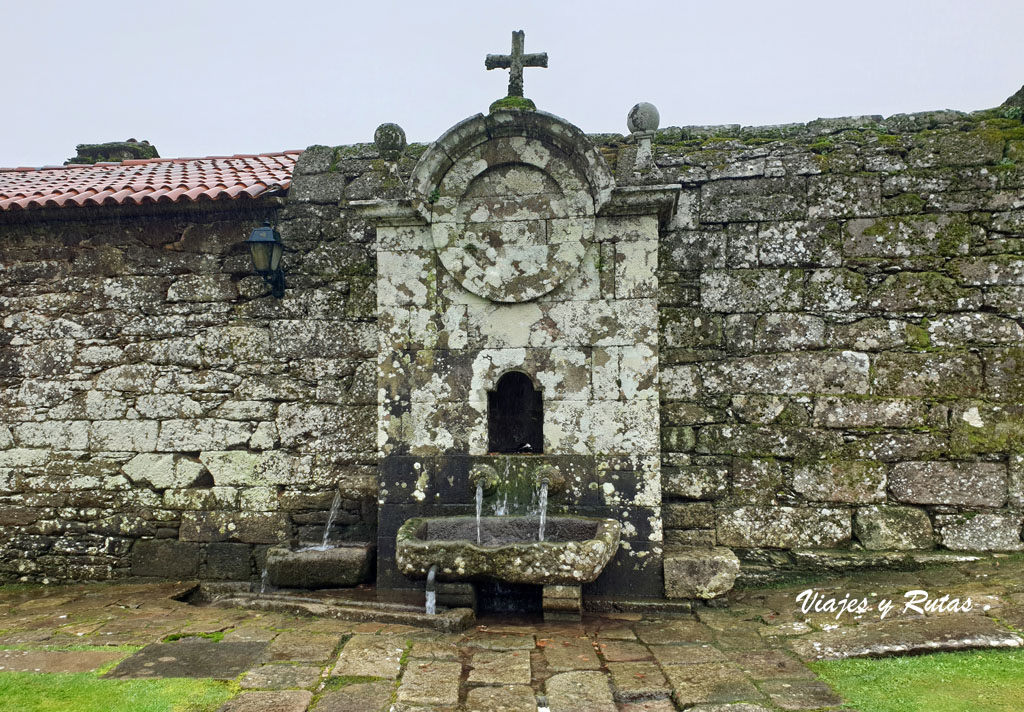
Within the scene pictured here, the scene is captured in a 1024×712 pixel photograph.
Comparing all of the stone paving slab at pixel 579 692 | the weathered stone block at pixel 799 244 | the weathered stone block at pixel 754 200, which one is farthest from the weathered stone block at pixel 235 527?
the weathered stone block at pixel 799 244

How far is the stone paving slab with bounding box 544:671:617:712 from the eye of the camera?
11.2ft

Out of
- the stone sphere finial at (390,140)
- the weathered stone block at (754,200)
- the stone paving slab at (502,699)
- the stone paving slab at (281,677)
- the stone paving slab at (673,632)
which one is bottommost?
the stone paving slab at (673,632)

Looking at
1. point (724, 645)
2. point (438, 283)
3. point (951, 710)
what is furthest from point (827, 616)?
point (438, 283)

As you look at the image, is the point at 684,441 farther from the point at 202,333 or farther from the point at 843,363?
the point at 202,333

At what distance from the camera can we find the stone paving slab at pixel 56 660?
386 centimetres

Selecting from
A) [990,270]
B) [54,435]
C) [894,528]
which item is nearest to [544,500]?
[894,528]

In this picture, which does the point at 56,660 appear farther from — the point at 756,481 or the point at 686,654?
the point at 756,481

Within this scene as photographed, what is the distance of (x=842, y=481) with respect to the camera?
17.2ft

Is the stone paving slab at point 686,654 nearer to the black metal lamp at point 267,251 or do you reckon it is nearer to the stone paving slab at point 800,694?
the stone paving slab at point 800,694

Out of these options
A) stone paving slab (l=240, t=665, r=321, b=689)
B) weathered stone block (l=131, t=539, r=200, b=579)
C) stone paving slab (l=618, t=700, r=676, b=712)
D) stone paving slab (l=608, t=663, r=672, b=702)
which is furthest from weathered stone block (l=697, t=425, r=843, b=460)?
weathered stone block (l=131, t=539, r=200, b=579)

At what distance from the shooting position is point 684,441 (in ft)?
17.8

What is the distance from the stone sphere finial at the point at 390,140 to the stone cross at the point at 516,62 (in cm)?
97

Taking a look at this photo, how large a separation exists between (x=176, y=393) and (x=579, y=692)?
4215mm

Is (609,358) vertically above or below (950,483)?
above
